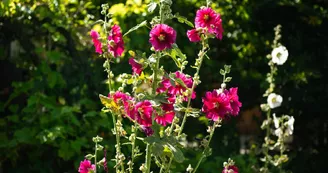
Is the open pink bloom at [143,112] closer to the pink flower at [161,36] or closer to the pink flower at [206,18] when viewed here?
the pink flower at [161,36]

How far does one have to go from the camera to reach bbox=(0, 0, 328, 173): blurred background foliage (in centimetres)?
397

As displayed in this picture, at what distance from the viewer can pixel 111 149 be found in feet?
12.4

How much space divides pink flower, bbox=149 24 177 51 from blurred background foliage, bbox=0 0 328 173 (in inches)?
62.0

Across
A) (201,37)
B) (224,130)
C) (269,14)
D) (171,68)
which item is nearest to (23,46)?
(171,68)

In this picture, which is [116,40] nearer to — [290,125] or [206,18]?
[206,18]

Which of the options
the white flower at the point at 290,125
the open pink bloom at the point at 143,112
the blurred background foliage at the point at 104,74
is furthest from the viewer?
the blurred background foliage at the point at 104,74

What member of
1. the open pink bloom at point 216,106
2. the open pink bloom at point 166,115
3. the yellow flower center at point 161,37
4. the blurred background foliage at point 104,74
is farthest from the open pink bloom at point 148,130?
the blurred background foliage at point 104,74

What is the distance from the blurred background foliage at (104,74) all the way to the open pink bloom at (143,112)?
1.51 m

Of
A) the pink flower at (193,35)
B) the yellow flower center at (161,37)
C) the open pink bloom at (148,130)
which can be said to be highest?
the yellow flower center at (161,37)

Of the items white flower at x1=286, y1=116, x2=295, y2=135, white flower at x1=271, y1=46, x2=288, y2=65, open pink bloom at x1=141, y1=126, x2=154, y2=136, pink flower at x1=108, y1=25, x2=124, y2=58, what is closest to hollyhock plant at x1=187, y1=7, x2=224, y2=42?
pink flower at x1=108, y1=25, x2=124, y2=58

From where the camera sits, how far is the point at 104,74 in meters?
4.50

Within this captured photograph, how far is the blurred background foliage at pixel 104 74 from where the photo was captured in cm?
397

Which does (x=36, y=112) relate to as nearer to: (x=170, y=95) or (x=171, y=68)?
(x=171, y=68)

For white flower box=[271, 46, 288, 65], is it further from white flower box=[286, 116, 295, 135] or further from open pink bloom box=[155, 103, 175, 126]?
open pink bloom box=[155, 103, 175, 126]
